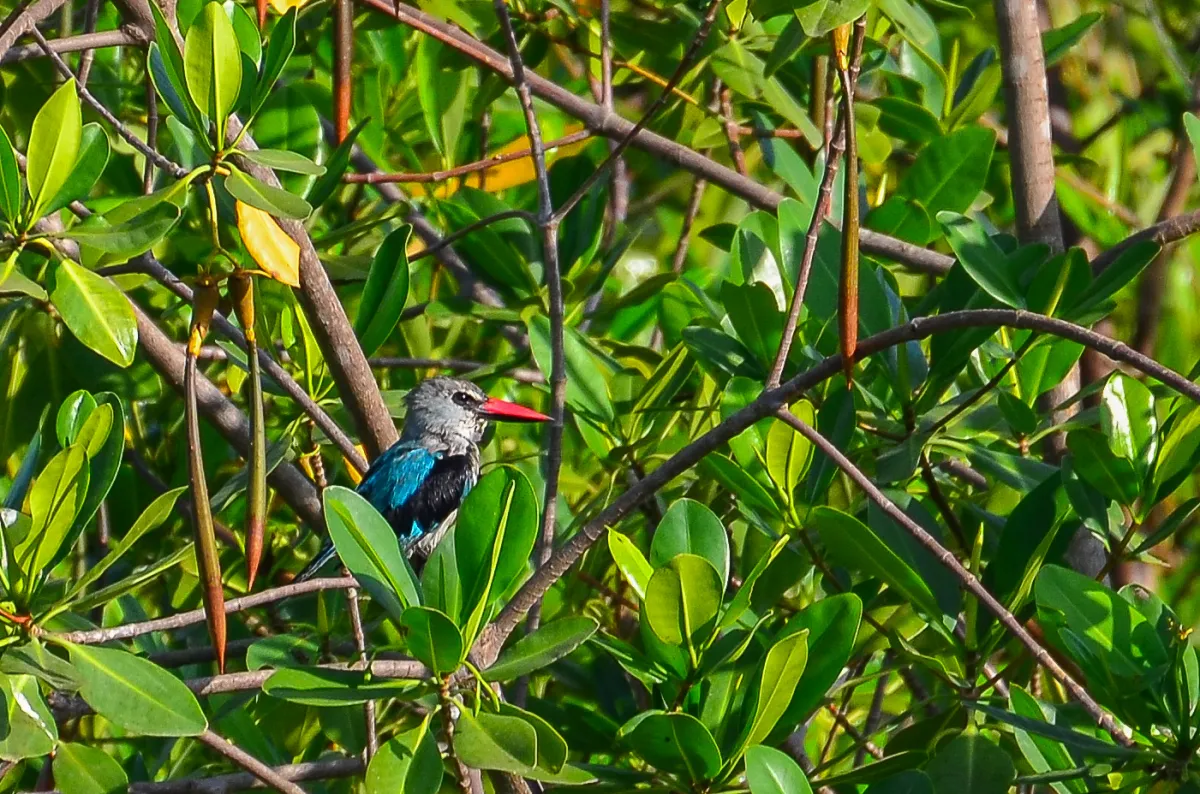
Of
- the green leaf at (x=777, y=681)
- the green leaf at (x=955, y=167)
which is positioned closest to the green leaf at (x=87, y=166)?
the green leaf at (x=777, y=681)

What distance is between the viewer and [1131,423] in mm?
2842

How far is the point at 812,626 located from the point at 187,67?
1360 millimetres

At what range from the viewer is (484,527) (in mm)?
2434

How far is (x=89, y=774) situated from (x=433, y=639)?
2.61ft

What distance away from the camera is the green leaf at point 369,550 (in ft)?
7.70

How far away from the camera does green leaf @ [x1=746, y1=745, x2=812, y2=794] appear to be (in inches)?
88.7

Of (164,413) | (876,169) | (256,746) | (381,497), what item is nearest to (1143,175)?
(876,169)

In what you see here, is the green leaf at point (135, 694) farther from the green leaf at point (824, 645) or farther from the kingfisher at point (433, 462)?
the kingfisher at point (433, 462)

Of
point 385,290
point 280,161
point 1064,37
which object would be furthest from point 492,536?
point 1064,37

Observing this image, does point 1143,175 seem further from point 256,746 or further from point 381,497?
point 256,746

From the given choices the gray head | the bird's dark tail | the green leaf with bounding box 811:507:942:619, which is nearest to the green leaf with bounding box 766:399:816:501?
A: the green leaf with bounding box 811:507:942:619

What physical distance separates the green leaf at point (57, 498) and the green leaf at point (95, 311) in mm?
183

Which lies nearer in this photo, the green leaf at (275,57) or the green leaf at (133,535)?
the green leaf at (133,535)

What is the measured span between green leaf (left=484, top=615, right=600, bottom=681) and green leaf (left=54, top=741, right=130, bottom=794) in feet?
2.40
